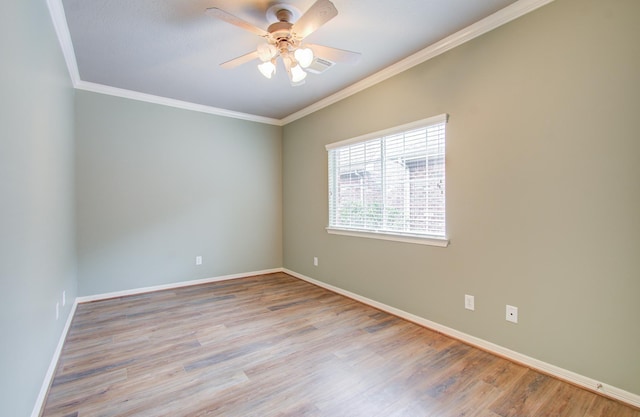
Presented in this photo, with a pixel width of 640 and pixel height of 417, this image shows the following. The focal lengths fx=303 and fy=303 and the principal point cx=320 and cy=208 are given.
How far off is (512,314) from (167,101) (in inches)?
181

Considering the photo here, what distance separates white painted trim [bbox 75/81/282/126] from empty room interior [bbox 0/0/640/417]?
4cm

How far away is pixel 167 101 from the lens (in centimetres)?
414

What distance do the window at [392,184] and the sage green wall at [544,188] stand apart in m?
0.14

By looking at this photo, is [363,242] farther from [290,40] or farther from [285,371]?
[290,40]

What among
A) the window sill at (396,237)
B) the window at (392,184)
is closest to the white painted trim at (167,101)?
the window at (392,184)

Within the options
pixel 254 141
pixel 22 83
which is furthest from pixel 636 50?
pixel 254 141

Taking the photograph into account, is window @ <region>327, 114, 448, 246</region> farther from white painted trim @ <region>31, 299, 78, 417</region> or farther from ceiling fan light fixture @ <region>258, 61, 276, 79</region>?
white painted trim @ <region>31, 299, 78, 417</region>

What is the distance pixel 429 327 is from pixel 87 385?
2.72m

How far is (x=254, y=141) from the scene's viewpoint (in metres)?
4.93

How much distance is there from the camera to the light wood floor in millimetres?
1785

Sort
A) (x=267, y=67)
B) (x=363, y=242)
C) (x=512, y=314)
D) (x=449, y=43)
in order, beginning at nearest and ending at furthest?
(x=512, y=314)
(x=267, y=67)
(x=449, y=43)
(x=363, y=242)

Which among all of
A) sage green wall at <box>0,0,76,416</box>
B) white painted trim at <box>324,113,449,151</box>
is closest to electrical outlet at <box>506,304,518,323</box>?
white painted trim at <box>324,113,449,151</box>

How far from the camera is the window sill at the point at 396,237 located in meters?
2.77

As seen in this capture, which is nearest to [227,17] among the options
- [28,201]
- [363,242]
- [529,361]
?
[28,201]
